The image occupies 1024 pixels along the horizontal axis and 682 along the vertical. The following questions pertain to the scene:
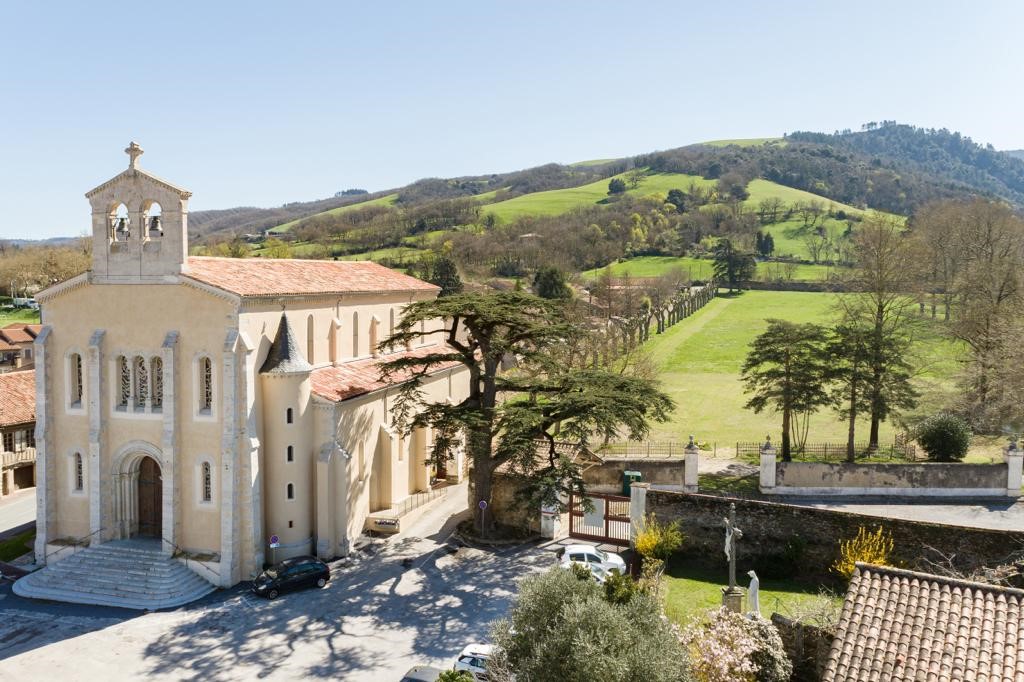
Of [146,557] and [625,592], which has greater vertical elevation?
[625,592]

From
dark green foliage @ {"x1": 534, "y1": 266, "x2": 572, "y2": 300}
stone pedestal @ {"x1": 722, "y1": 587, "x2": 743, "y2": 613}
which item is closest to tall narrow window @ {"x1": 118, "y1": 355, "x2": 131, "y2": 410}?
stone pedestal @ {"x1": 722, "y1": 587, "x2": 743, "y2": 613}

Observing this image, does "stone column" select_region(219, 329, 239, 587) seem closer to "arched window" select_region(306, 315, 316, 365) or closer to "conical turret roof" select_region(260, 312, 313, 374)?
"conical turret roof" select_region(260, 312, 313, 374)

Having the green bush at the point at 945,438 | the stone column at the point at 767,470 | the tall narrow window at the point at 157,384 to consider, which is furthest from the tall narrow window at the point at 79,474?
the green bush at the point at 945,438

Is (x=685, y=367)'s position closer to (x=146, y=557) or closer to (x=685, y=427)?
(x=685, y=427)

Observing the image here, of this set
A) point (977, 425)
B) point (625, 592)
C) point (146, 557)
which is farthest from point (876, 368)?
point (146, 557)

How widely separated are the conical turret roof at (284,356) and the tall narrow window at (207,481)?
3.79 meters

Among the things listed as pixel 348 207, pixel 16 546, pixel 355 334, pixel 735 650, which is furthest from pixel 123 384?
pixel 348 207

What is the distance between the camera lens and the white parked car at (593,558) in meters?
23.5

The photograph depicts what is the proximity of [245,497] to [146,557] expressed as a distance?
4199mm

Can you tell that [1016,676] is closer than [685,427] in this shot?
Yes

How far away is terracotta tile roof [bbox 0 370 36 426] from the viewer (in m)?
36.7

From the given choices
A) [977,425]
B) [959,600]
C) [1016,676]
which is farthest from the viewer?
[977,425]

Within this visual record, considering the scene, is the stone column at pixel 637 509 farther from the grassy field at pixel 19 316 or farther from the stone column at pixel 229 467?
the grassy field at pixel 19 316

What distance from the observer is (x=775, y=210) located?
129 metres
